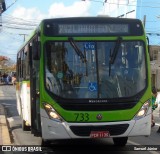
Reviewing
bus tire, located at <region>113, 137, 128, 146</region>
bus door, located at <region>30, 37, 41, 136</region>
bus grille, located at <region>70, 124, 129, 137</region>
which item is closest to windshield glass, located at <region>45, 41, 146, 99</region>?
bus door, located at <region>30, 37, 41, 136</region>

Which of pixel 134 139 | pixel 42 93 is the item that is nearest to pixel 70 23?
Result: pixel 42 93

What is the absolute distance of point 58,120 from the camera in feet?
28.5

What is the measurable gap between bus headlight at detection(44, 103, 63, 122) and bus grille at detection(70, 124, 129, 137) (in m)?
0.33

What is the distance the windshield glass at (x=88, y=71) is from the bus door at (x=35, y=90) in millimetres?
295

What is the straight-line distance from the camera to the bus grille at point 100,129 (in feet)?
28.5

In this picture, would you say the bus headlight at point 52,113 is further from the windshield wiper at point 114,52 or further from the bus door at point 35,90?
the windshield wiper at point 114,52

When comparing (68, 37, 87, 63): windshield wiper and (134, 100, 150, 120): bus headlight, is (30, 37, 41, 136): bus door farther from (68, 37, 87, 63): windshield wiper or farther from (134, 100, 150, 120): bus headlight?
(134, 100, 150, 120): bus headlight

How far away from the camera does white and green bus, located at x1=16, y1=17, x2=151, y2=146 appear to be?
8.73 metres

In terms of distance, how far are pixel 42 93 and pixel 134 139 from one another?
4.46m

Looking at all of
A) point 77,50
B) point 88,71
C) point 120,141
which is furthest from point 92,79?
point 120,141

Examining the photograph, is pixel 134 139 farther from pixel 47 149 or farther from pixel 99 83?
pixel 99 83

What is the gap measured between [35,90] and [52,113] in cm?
120

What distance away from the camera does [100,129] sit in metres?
8.75

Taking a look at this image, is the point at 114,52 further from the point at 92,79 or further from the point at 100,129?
the point at 100,129
